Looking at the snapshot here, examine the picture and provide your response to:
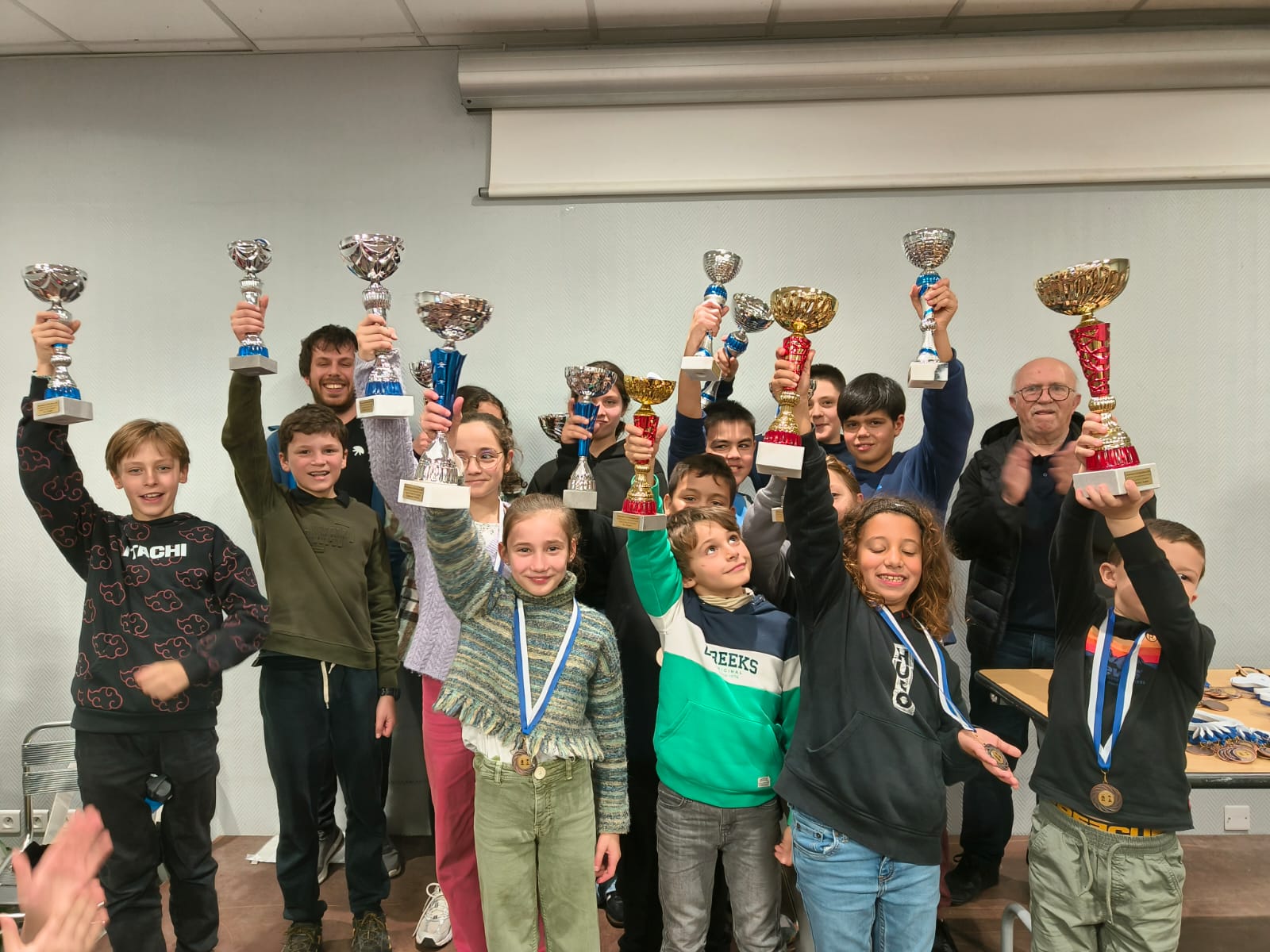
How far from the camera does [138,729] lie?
212cm

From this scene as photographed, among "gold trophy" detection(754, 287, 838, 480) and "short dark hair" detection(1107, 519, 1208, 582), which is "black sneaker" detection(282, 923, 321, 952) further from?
"short dark hair" detection(1107, 519, 1208, 582)

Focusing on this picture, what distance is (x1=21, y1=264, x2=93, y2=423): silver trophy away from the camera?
2053 mm

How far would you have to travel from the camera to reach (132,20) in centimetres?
308

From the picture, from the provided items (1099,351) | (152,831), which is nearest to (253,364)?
(152,831)

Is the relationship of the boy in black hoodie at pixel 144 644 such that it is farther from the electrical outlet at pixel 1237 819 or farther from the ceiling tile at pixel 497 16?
the electrical outlet at pixel 1237 819

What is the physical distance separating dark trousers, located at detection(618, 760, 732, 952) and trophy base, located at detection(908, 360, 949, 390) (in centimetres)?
129

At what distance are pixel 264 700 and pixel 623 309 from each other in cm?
200

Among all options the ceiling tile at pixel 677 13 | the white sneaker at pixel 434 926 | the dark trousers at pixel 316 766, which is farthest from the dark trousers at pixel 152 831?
the ceiling tile at pixel 677 13

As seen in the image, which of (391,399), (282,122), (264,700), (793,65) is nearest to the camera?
(391,399)

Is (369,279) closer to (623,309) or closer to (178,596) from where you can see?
(178,596)

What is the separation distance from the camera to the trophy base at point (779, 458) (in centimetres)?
158

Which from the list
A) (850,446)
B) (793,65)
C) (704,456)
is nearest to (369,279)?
(704,456)

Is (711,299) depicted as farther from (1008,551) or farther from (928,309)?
(1008,551)

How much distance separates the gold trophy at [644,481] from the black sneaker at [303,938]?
1630 millimetres
